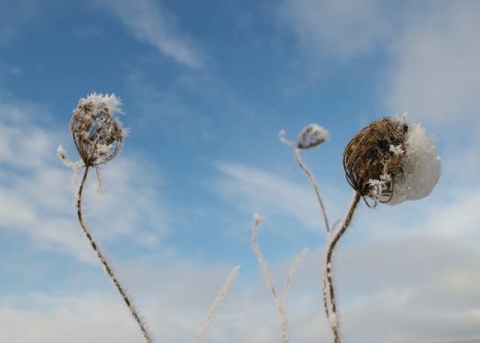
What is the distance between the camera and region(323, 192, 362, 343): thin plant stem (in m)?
4.90

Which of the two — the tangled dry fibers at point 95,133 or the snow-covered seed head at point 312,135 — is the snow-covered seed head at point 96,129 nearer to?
the tangled dry fibers at point 95,133

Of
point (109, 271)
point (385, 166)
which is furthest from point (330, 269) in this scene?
point (109, 271)

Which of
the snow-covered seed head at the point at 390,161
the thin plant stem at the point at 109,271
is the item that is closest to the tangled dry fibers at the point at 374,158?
the snow-covered seed head at the point at 390,161

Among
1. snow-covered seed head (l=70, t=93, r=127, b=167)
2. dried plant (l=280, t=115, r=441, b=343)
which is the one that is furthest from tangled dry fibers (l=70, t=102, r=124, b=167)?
dried plant (l=280, t=115, r=441, b=343)

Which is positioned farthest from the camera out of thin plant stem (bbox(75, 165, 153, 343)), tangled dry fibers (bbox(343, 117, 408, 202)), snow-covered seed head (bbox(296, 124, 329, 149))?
snow-covered seed head (bbox(296, 124, 329, 149))

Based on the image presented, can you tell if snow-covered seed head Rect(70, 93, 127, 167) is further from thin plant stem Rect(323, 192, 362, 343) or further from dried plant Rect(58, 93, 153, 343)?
thin plant stem Rect(323, 192, 362, 343)

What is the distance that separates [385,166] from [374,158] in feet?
0.57

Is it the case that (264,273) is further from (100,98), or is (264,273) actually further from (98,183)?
(100,98)

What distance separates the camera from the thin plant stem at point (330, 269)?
4.90m

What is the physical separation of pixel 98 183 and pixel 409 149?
10.3 feet

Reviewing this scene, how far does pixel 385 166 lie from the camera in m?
4.93

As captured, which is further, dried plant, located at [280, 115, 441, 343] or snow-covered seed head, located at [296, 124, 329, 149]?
snow-covered seed head, located at [296, 124, 329, 149]

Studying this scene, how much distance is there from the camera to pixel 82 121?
5547 millimetres

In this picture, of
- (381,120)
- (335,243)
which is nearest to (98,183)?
(335,243)
